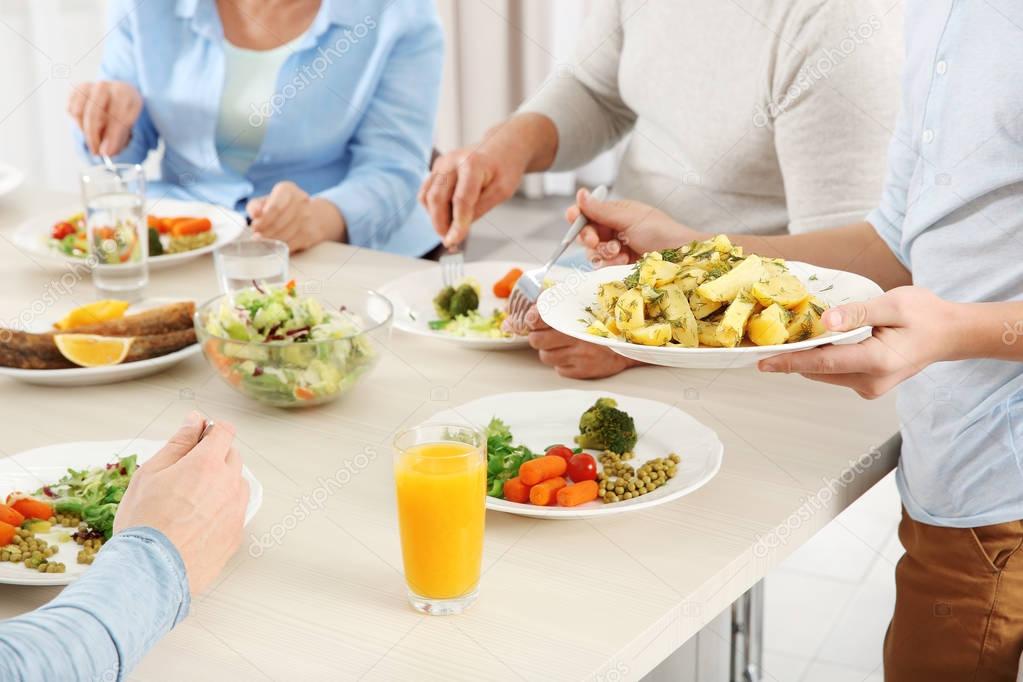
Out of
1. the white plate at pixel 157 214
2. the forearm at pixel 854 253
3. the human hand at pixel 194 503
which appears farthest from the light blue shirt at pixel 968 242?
the white plate at pixel 157 214

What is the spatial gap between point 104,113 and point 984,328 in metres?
1.76

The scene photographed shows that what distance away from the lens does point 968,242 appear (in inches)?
47.5

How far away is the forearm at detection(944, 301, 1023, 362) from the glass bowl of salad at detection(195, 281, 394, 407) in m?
0.65

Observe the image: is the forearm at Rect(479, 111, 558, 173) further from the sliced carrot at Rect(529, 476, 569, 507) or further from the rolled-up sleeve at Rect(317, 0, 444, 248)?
the sliced carrot at Rect(529, 476, 569, 507)

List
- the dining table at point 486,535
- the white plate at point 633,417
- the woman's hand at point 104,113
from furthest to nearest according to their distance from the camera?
the woman's hand at point 104,113, the white plate at point 633,417, the dining table at point 486,535

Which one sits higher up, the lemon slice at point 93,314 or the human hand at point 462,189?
the human hand at point 462,189

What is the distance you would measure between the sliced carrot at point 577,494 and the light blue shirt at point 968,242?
0.38 meters

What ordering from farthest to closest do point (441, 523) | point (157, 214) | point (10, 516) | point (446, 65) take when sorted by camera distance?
point (446, 65)
point (157, 214)
point (10, 516)
point (441, 523)

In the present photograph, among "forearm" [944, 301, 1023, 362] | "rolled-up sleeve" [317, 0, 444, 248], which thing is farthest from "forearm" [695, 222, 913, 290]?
"rolled-up sleeve" [317, 0, 444, 248]

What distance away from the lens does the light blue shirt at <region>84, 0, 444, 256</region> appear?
7.57ft

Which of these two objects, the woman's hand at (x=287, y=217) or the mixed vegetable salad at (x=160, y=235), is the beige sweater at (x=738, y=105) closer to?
the woman's hand at (x=287, y=217)

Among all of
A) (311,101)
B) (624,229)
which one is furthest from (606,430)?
(311,101)

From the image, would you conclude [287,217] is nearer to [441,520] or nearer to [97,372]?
[97,372]

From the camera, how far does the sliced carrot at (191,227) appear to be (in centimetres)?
192
